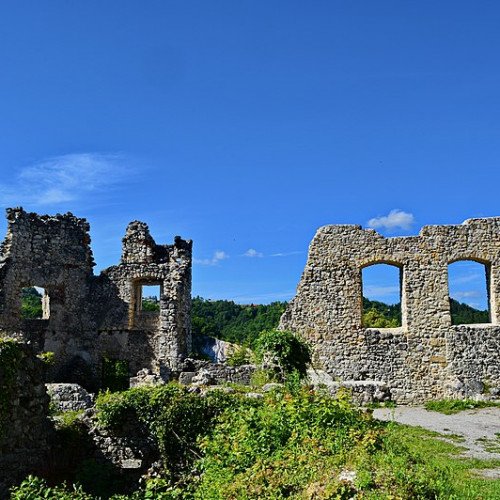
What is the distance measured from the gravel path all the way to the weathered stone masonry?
303 inches

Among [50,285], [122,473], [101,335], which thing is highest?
[50,285]

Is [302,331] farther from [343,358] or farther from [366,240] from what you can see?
[366,240]

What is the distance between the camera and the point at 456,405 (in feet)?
54.0

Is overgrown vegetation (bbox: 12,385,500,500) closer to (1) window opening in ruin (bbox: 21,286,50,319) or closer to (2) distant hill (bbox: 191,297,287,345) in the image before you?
(1) window opening in ruin (bbox: 21,286,50,319)

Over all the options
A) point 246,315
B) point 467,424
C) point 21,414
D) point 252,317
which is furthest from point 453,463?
point 246,315

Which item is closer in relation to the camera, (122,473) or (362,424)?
(362,424)

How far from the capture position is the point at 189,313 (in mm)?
21172

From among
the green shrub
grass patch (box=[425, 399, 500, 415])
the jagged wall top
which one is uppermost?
the jagged wall top

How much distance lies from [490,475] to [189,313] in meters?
13.8

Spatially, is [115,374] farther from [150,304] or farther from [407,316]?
[150,304]

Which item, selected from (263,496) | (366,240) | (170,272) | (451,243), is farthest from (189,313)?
(263,496)

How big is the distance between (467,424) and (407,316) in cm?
459

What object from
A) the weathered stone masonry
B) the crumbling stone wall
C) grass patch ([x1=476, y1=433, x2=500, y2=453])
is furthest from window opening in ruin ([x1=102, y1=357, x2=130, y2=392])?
grass patch ([x1=476, y1=433, x2=500, y2=453])

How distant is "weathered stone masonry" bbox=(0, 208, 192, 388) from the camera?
19938 millimetres
